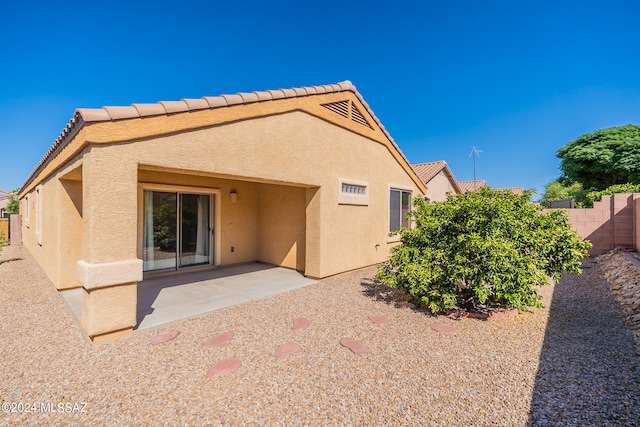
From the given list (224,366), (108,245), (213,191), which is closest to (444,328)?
(224,366)

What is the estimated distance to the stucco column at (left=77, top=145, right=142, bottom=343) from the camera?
4.29 meters

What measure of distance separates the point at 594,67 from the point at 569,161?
1950 cm

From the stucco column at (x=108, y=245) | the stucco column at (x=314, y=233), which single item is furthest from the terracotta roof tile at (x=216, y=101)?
the stucco column at (x=314, y=233)

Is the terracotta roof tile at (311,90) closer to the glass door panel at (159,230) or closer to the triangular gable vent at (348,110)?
the triangular gable vent at (348,110)

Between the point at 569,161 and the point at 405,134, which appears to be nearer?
the point at 405,134

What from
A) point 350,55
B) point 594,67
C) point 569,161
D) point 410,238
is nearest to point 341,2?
point 350,55

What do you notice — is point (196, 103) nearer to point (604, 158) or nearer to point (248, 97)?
point (248, 97)

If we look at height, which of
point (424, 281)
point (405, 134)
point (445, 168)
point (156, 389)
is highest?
point (405, 134)

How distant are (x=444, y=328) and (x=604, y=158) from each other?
34.5 meters

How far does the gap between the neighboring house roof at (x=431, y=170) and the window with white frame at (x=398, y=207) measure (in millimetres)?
5964

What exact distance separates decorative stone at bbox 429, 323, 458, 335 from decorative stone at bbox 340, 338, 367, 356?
1.57m

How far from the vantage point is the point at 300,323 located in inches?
211

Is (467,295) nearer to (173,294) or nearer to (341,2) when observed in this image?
(173,294)

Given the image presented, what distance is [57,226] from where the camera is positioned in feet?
22.6
